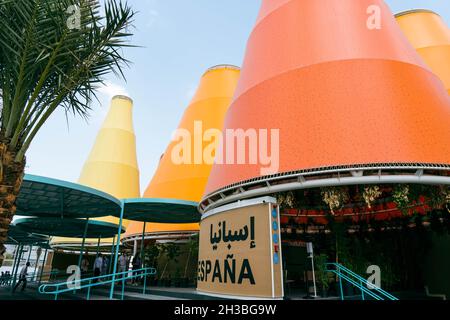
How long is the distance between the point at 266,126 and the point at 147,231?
1203 cm

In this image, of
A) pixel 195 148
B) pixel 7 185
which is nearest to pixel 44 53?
pixel 7 185

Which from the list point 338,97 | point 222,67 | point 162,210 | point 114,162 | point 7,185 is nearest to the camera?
point 7,185

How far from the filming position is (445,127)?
24.0 feet

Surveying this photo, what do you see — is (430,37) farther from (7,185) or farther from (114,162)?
(114,162)

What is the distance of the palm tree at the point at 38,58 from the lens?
5.44 metres

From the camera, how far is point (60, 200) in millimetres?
11867

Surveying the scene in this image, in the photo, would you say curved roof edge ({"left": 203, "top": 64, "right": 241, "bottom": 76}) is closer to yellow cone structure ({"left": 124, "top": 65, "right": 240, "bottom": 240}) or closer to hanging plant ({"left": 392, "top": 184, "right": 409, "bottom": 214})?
yellow cone structure ({"left": 124, "top": 65, "right": 240, "bottom": 240})

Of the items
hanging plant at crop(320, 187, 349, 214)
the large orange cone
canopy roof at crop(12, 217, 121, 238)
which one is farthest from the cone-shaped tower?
canopy roof at crop(12, 217, 121, 238)

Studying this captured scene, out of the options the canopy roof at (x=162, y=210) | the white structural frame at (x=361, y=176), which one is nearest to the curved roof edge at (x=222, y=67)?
the canopy roof at (x=162, y=210)

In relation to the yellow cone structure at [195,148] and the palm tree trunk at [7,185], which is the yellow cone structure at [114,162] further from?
the palm tree trunk at [7,185]

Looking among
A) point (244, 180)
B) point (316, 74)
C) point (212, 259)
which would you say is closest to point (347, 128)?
point (316, 74)

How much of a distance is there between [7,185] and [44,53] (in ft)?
8.80
